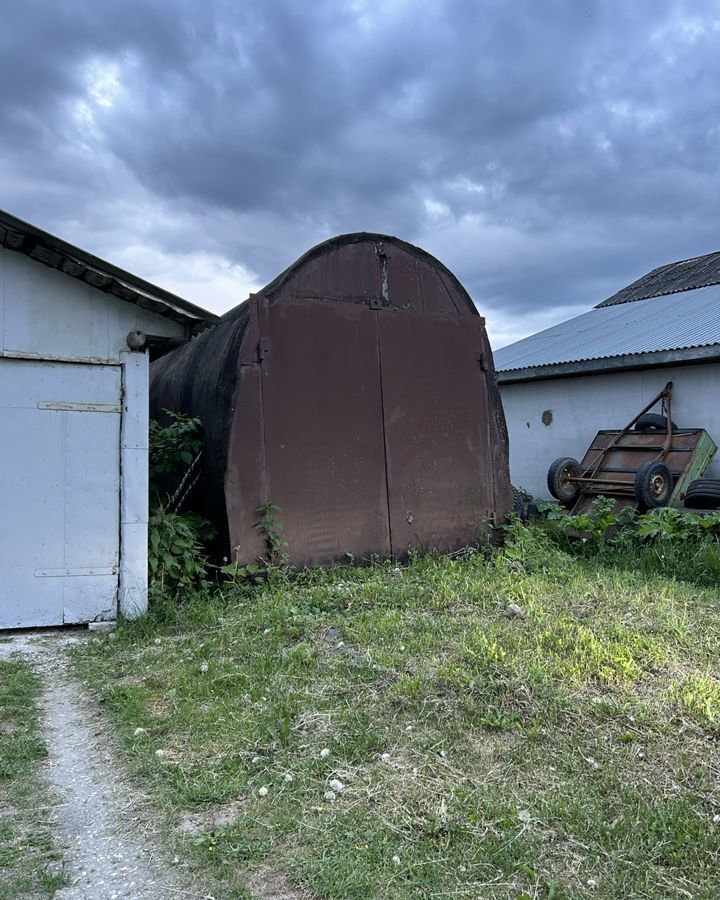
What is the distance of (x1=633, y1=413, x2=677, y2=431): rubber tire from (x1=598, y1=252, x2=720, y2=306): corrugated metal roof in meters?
5.20

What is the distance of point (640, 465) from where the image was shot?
9.00 meters

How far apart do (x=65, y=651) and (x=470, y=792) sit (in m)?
3.40

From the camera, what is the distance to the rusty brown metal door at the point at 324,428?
660 centimetres

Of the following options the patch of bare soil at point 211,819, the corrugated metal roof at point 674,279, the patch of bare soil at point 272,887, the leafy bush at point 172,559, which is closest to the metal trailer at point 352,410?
the leafy bush at point 172,559

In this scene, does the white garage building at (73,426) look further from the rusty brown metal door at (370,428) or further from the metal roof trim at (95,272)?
the rusty brown metal door at (370,428)

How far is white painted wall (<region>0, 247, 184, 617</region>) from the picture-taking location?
18.0 ft

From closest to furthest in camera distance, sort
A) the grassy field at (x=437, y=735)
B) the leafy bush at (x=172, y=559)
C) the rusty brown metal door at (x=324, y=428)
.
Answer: the grassy field at (x=437, y=735)
the leafy bush at (x=172, y=559)
the rusty brown metal door at (x=324, y=428)

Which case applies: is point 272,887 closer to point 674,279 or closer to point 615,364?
point 615,364

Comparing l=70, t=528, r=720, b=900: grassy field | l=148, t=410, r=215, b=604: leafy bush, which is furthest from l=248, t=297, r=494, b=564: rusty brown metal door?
l=70, t=528, r=720, b=900: grassy field

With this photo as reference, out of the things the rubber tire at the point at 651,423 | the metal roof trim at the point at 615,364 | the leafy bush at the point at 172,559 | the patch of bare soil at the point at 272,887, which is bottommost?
the patch of bare soil at the point at 272,887

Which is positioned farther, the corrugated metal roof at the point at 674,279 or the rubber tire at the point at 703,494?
the corrugated metal roof at the point at 674,279

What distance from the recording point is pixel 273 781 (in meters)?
3.12

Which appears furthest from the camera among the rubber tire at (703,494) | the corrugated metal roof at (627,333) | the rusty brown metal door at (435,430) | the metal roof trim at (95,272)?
the corrugated metal roof at (627,333)

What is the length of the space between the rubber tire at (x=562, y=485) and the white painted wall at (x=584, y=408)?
1.48 m
